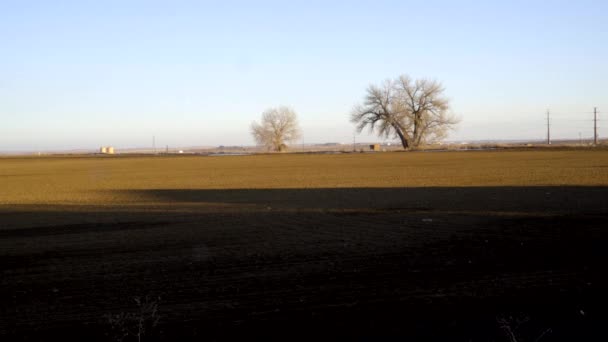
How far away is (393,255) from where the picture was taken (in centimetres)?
1176

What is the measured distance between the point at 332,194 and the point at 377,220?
969 centimetres

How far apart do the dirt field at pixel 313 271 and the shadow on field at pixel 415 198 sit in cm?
30

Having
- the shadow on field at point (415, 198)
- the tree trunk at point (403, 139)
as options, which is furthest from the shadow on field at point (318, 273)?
the tree trunk at point (403, 139)

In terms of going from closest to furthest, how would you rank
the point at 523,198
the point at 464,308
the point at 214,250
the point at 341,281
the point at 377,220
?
the point at 464,308, the point at 341,281, the point at 214,250, the point at 377,220, the point at 523,198

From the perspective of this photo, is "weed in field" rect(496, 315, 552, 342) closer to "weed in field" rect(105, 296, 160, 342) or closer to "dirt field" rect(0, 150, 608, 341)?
"dirt field" rect(0, 150, 608, 341)

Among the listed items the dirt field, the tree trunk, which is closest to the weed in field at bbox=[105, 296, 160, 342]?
the dirt field

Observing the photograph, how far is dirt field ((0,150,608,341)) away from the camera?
767 centimetres

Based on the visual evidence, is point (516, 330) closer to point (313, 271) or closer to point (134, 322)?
point (313, 271)

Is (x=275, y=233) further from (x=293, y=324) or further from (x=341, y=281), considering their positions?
(x=293, y=324)

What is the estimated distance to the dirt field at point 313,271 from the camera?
7.67 metres

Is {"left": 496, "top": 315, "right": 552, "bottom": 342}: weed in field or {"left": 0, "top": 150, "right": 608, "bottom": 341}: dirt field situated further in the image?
{"left": 0, "top": 150, "right": 608, "bottom": 341}: dirt field

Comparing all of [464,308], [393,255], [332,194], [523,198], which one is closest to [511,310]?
[464,308]

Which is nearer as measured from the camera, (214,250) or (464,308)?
(464,308)

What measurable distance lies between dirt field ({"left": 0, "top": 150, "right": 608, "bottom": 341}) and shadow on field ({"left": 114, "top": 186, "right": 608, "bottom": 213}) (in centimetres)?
30
